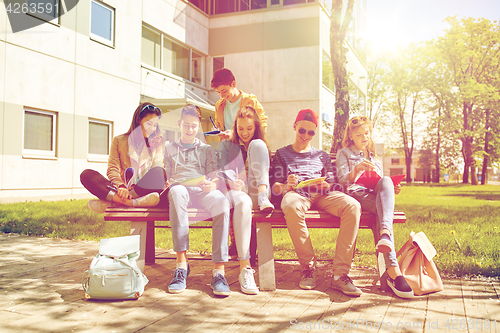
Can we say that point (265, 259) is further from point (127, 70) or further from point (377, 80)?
point (377, 80)

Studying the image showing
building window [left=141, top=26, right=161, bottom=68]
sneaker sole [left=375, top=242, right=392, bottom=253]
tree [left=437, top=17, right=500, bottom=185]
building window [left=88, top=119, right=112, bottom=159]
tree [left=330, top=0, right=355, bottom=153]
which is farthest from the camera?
tree [left=437, top=17, right=500, bottom=185]

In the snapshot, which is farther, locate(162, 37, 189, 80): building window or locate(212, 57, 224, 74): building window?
locate(212, 57, 224, 74): building window

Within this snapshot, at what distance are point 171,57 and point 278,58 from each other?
17.7 feet

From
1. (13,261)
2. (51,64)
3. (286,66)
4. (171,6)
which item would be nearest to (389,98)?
(286,66)

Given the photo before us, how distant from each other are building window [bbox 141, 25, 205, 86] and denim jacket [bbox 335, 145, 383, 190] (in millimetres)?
14408

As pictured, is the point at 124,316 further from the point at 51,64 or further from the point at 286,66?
the point at 286,66

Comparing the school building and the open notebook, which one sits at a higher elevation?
the school building

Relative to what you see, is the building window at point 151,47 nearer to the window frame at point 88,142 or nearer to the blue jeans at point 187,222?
the window frame at point 88,142

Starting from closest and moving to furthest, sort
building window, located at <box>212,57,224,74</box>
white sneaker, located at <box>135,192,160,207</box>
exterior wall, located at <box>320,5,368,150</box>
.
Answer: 1. white sneaker, located at <box>135,192,160,207</box>
2. exterior wall, located at <box>320,5,368,150</box>
3. building window, located at <box>212,57,224,74</box>

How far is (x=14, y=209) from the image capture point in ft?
27.5

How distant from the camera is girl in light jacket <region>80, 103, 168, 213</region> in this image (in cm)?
365

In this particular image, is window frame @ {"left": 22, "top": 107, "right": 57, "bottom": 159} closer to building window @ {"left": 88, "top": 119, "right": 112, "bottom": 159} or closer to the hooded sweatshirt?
building window @ {"left": 88, "top": 119, "right": 112, "bottom": 159}

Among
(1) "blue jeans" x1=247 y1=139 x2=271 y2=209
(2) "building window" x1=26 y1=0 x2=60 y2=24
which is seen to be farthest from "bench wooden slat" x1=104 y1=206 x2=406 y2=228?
(2) "building window" x1=26 y1=0 x2=60 y2=24

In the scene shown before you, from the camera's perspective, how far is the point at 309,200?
380 cm
